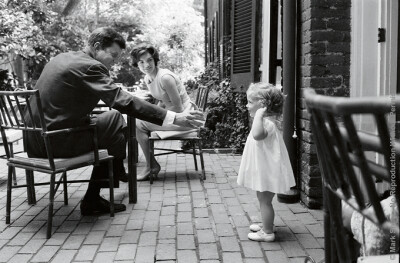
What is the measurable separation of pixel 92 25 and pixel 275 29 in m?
23.4

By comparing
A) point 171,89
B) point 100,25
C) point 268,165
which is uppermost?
point 100,25

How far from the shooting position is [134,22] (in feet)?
99.3

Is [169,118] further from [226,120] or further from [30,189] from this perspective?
[226,120]

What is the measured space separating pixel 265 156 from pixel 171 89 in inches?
95.4

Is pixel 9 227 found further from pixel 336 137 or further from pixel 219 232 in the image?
pixel 336 137

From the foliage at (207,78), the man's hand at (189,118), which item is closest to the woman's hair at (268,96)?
the man's hand at (189,118)

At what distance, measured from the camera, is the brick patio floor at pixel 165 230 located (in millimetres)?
3238

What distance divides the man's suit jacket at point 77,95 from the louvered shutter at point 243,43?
10.6 feet

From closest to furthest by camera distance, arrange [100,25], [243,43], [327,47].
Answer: [327,47]
[243,43]
[100,25]

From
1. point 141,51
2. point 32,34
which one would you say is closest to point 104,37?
point 141,51

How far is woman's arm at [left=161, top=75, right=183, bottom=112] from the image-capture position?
566 centimetres

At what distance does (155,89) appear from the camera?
228 inches

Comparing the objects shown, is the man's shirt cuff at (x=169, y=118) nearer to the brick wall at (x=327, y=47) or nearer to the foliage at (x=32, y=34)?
the brick wall at (x=327, y=47)

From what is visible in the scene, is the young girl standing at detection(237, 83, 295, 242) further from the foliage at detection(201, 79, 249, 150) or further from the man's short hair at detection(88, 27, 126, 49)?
the foliage at detection(201, 79, 249, 150)
